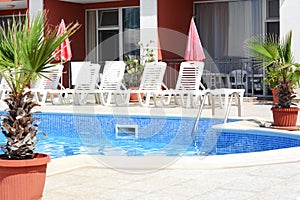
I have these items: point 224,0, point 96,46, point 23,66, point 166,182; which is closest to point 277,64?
point 166,182

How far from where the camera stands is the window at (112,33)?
17.2 m

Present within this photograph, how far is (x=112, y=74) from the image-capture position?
12586 millimetres

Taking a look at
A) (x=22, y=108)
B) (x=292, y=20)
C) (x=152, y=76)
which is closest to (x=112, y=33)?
(x=152, y=76)

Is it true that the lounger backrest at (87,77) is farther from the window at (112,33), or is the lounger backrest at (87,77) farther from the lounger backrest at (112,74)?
the window at (112,33)

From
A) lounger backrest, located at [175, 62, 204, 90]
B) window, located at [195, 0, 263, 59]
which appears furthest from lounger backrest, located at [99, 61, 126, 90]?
window, located at [195, 0, 263, 59]

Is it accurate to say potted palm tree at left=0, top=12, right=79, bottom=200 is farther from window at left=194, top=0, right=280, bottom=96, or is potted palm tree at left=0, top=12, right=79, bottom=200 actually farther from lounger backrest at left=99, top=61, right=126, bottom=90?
window at left=194, top=0, right=280, bottom=96

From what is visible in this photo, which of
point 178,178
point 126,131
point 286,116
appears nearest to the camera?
point 178,178

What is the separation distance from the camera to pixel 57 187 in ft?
14.4

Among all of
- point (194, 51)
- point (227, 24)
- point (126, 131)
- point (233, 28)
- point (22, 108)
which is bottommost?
point (126, 131)

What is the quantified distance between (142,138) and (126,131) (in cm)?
34

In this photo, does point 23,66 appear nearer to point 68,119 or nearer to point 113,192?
point 113,192

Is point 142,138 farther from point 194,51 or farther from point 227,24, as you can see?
point 227,24

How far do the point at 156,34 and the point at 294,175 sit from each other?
10.1 metres

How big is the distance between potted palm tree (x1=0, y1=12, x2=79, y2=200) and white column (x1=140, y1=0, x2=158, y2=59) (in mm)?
11043
